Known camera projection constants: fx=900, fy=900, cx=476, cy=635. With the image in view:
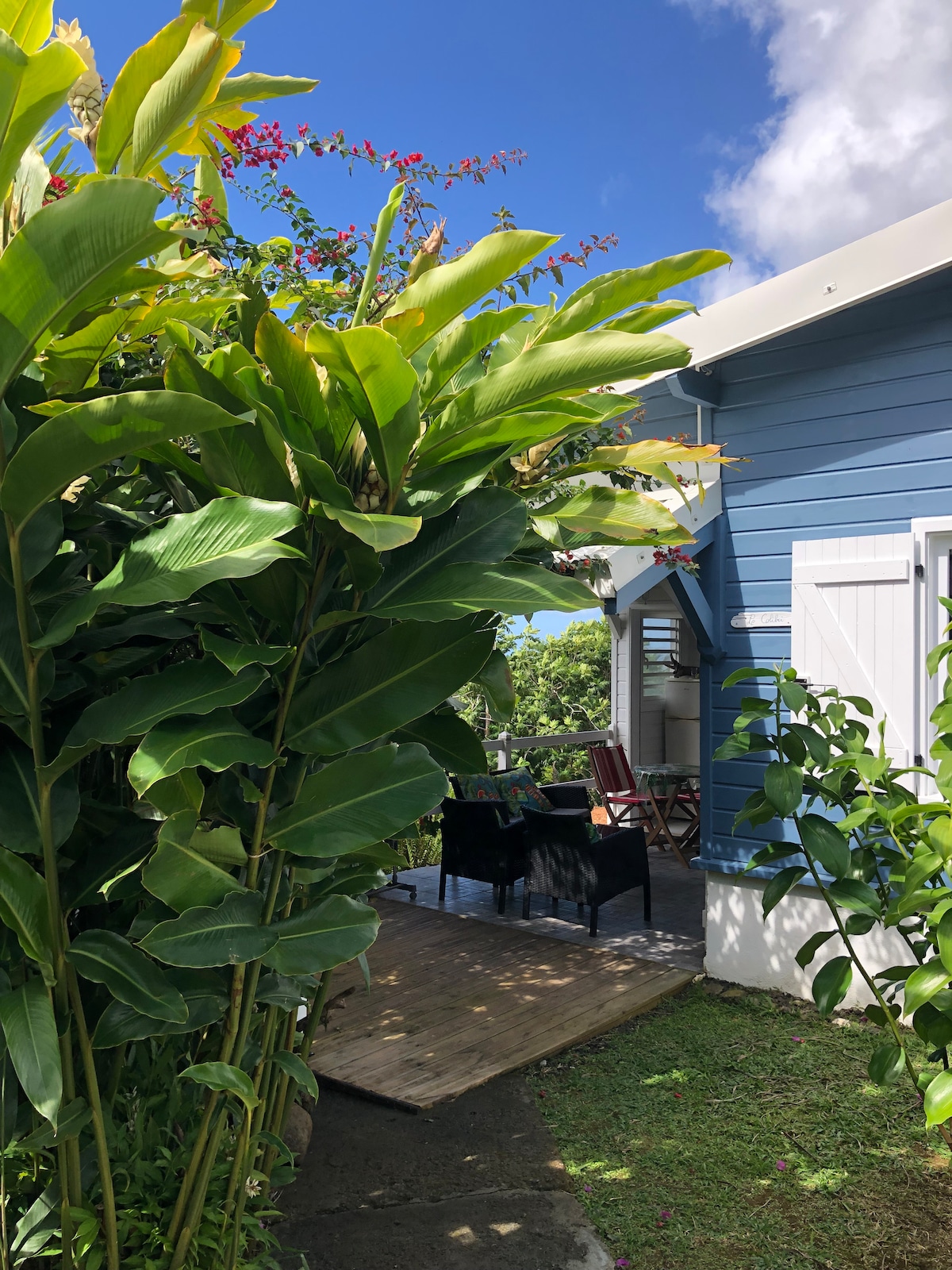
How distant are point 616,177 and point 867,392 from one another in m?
137

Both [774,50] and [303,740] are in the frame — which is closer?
[303,740]

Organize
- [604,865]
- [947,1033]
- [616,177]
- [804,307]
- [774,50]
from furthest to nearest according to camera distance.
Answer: [616,177] → [774,50] → [604,865] → [804,307] → [947,1033]

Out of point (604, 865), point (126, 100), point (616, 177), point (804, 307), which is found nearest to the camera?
point (126, 100)

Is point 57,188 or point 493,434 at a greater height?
point 57,188

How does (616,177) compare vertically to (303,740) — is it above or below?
above

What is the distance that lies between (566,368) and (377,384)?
0.26 meters

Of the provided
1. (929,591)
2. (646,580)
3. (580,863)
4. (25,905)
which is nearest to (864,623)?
(929,591)

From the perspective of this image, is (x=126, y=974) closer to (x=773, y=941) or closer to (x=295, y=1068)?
(x=295, y=1068)

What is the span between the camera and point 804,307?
15.0 ft

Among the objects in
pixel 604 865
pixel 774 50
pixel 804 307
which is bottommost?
pixel 604 865

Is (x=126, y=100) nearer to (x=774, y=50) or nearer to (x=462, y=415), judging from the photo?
(x=462, y=415)

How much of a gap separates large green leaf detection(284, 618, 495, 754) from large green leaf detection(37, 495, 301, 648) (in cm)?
32

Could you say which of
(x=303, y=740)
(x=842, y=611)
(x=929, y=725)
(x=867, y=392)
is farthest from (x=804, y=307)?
(x=303, y=740)

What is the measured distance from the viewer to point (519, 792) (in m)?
7.35
